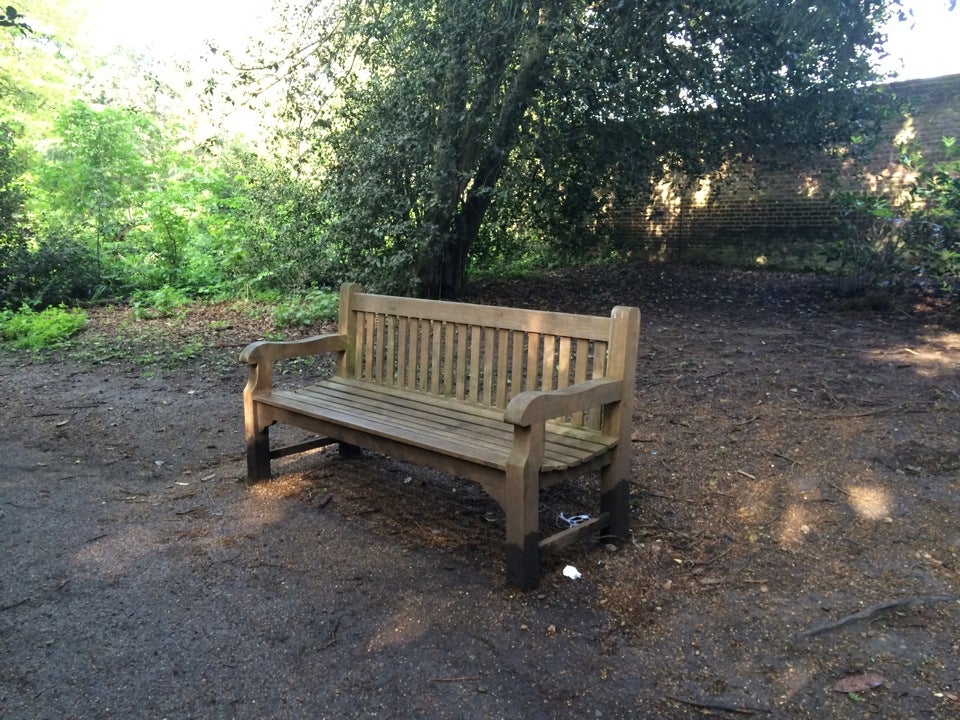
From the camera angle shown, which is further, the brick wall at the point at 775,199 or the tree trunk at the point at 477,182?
the brick wall at the point at 775,199

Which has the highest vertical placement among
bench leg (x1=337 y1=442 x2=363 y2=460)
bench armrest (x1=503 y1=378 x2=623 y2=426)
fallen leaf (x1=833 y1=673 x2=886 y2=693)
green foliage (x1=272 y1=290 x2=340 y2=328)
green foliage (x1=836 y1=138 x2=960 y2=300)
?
green foliage (x1=836 y1=138 x2=960 y2=300)

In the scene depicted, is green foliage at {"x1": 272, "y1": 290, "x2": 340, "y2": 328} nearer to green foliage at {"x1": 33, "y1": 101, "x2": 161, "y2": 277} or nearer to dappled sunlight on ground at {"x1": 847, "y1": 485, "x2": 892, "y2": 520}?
dappled sunlight on ground at {"x1": 847, "y1": 485, "x2": 892, "y2": 520}

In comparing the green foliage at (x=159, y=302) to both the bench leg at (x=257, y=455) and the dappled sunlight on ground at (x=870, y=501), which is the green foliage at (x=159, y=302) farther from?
the dappled sunlight on ground at (x=870, y=501)

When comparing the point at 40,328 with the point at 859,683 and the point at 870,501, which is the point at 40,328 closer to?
the point at 870,501

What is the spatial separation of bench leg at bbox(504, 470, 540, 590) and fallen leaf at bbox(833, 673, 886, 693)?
120 cm

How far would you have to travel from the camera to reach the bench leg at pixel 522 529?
307 centimetres

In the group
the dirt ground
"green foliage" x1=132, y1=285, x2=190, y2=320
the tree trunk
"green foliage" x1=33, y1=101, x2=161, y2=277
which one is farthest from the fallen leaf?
"green foliage" x1=33, y1=101, x2=161, y2=277

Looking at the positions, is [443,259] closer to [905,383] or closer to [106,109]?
[905,383]

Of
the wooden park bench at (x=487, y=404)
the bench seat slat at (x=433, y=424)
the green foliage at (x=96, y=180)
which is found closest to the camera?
the wooden park bench at (x=487, y=404)

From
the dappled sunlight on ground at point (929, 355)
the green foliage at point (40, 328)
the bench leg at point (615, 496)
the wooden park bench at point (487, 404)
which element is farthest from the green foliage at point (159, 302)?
the dappled sunlight on ground at point (929, 355)

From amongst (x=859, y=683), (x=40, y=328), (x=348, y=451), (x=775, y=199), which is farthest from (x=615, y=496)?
(x=775, y=199)

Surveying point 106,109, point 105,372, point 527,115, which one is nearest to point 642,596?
point 105,372

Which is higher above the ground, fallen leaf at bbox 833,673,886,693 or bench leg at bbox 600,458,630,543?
bench leg at bbox 600,458,630,543

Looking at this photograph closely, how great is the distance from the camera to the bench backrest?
3.50 m
